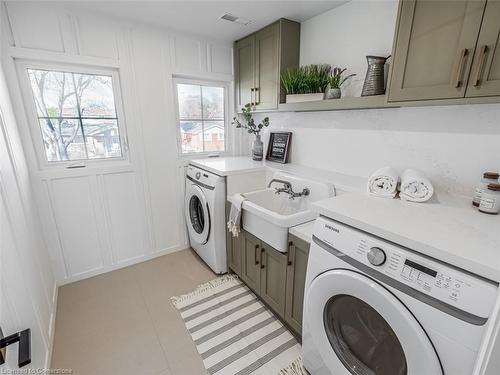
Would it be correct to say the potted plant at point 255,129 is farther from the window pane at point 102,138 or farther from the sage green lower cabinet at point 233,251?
the window pane at point 102,138

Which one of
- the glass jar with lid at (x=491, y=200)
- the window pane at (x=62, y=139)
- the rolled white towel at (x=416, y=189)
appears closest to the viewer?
the glass jar with lid at (x=491, y=200)

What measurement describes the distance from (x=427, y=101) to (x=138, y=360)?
85.3 inches

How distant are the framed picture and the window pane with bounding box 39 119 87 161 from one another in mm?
1739

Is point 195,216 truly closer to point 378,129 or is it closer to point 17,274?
point 17,274

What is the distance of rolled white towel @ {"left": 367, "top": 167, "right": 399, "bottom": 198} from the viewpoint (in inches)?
51.7

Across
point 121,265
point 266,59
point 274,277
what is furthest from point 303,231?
point 121,265

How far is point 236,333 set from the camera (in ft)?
5.46

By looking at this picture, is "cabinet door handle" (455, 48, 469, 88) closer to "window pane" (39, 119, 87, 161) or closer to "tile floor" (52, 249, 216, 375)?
"tile floor" (52, 249, 216, 375)

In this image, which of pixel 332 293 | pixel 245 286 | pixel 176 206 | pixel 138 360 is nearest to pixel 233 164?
pixel 176 206

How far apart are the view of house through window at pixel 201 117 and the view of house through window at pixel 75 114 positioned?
25.5 inches

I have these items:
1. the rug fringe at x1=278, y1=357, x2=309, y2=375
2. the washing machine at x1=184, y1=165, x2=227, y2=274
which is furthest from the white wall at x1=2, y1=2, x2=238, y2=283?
the rug fringe at x1=278, y1=357, x2=309, y2=375

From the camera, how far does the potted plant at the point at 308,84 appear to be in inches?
68.9

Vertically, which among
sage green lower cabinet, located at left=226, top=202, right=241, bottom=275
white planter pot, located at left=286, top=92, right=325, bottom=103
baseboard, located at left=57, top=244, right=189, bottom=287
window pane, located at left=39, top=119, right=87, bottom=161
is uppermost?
white planter pot, located at left=286, top=92, right=325, bottom=103

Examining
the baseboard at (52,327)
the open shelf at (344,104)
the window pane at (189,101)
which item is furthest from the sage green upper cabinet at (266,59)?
the baseboard at (52,327)
